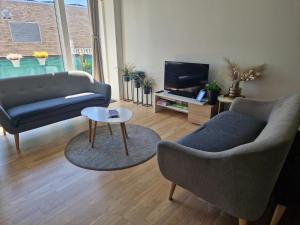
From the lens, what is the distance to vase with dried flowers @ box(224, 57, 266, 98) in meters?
3.00

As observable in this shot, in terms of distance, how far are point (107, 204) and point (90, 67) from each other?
144 inches

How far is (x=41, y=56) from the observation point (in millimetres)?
3938

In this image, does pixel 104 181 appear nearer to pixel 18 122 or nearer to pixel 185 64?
pixel 18 122

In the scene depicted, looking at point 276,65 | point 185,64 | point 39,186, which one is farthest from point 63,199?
point 276,65

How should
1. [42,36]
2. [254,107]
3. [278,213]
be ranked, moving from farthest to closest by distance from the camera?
[42,36] < [254,107] < [278,213]

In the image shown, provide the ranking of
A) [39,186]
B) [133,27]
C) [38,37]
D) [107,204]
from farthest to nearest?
[133,27] < [38,37] < [39,186] < [107,204]

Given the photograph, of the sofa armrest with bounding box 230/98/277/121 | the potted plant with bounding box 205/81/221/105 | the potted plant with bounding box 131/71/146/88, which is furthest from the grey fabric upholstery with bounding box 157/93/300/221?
the potted plant with bounding box 131/71/146/88

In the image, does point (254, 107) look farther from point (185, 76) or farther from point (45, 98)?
point (45, 98)

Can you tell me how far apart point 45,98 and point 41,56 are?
3.39 feet

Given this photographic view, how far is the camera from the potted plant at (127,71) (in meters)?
4.53

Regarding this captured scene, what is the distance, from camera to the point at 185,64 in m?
3.59

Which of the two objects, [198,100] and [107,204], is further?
[198,100]

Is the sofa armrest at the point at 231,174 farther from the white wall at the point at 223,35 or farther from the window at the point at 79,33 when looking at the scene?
the window at the point at 79,33

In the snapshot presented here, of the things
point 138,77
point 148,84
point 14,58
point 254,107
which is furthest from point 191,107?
point 14,58
